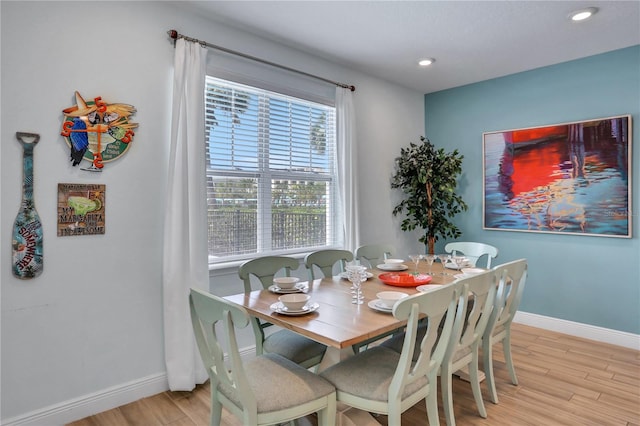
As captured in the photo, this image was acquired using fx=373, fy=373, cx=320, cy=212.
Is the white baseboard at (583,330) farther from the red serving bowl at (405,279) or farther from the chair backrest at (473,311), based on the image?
the red serving bowl at (405,279)

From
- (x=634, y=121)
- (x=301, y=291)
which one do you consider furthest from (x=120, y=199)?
(x=634, y=121)

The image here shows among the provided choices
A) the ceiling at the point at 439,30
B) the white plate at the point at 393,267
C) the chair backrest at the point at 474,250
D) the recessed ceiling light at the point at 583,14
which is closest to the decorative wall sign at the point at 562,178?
the ceiling at the point at 439,30

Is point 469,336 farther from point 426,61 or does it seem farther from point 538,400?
point 426,61

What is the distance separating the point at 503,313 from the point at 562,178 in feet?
6.46

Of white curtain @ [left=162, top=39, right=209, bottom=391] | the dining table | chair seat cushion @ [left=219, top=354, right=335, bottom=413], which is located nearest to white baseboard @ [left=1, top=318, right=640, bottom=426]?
white curtain @ [left=162, top=39, right=209, bottom=391]

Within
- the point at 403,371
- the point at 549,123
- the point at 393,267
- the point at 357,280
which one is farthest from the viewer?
the point at 549,123

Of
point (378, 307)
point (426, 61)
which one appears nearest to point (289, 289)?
point (378, 307)

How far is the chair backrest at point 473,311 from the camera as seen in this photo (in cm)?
194

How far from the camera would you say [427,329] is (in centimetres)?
171

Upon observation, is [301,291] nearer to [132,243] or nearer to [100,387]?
[132,243]

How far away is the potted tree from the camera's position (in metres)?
4.19

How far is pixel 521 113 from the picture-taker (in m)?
4.07

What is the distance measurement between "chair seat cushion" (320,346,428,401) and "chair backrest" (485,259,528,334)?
842mm

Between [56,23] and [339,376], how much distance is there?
2554mm
